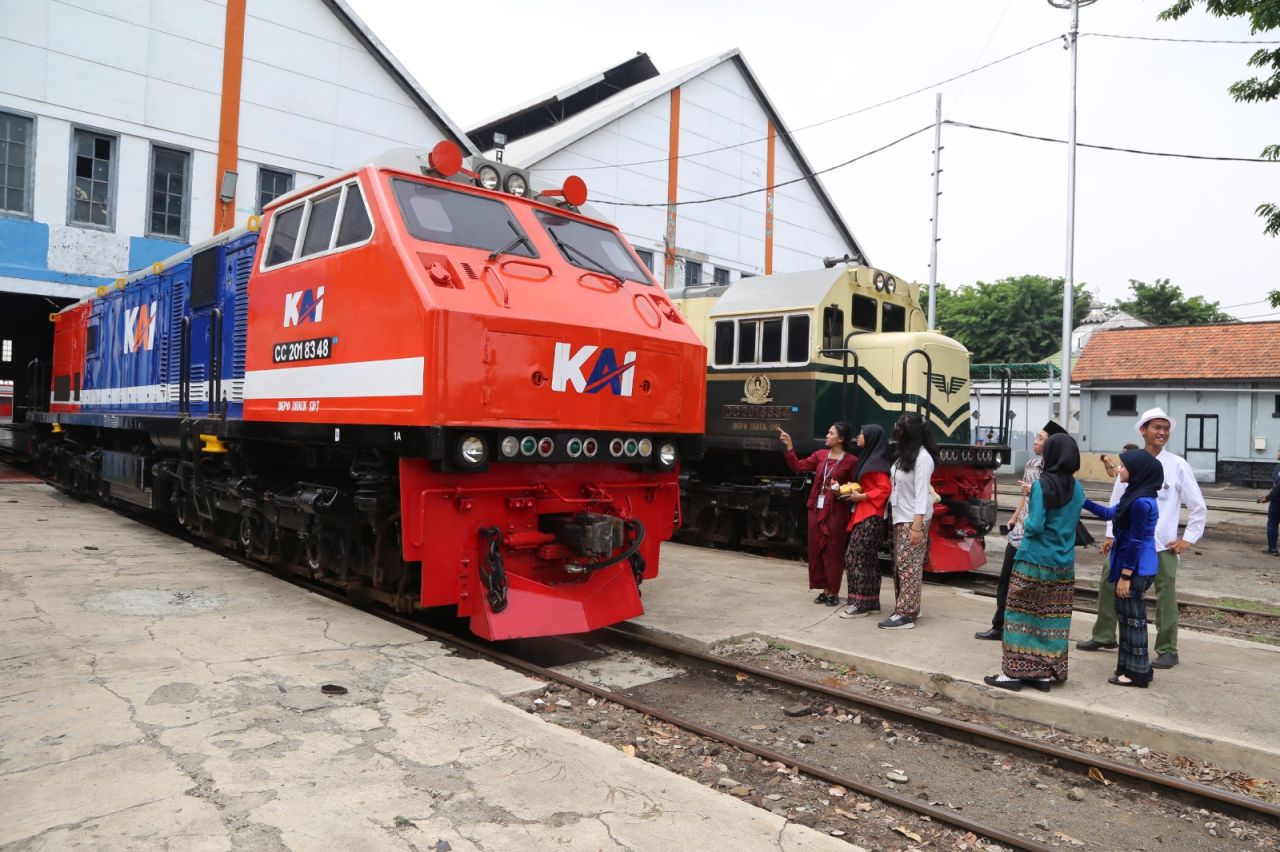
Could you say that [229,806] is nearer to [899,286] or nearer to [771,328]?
[771,328]

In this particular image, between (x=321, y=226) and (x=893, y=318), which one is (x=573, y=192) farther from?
(x=893, y=318)

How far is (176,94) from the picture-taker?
1702 cm

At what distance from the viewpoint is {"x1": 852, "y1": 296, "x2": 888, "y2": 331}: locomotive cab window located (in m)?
10.6

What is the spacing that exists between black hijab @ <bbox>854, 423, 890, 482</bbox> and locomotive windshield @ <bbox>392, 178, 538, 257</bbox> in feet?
10.6

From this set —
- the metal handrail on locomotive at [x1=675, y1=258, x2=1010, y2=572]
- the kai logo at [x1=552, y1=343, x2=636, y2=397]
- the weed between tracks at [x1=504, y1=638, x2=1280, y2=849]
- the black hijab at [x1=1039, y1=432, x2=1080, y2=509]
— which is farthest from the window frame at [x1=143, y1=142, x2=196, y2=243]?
the black hijab at [x1=1039, y1=432, x2=1080, y2=509]

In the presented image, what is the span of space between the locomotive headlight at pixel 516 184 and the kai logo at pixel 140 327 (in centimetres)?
545

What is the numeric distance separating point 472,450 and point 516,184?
2.53 m

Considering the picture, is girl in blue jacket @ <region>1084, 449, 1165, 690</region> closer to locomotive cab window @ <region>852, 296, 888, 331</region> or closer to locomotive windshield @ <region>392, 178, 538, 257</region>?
locomotive windshield @ <region>392, 178, 538, 257</region>

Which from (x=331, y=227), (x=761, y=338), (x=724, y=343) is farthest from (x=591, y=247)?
(x=724, y=343)

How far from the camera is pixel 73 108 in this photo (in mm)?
15859

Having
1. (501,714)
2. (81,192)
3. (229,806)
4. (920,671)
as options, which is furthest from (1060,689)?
(81,192)

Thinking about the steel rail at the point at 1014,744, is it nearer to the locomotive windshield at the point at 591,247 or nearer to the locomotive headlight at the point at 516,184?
the locomotive windshield at the point at 591,247

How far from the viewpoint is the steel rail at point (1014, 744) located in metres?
4.04

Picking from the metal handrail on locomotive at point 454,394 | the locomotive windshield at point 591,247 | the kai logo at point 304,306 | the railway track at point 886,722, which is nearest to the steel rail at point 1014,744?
the railway track at point 886,722
